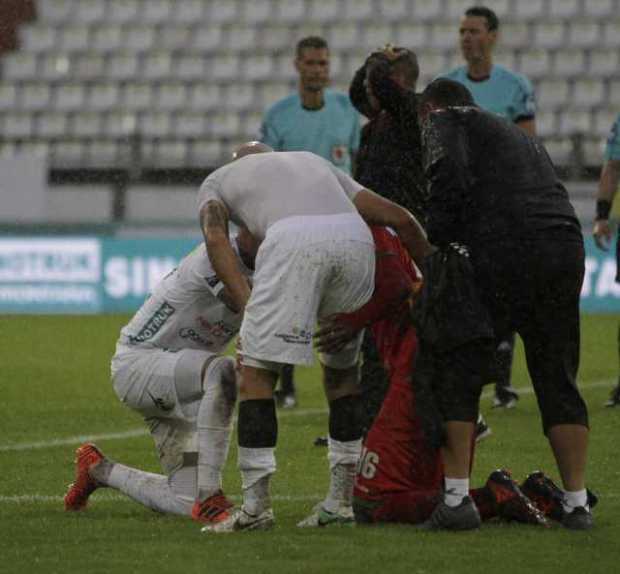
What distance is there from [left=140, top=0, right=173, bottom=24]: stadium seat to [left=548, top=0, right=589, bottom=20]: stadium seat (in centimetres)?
548

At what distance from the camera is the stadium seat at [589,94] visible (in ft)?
76.2

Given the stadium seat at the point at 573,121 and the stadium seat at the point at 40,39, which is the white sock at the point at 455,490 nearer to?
the stadium seat at the point at 573,121

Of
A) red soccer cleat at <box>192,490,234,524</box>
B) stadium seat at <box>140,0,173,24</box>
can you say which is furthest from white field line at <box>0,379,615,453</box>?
stadium seat at <box>140,0,173,24</box>

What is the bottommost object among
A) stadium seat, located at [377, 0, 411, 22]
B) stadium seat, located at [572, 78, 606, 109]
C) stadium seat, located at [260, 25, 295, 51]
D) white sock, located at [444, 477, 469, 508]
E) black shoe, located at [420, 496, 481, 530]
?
stadium seat, located at [572, 78, 606, 109]

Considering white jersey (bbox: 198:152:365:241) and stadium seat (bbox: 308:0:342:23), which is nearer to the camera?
white jersey (bbox: 198:152:365:241)

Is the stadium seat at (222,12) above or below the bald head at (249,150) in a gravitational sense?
below

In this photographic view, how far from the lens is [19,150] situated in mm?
24203

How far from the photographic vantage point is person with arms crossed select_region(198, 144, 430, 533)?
6125 mm

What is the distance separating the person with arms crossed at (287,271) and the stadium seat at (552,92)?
56.2 ft

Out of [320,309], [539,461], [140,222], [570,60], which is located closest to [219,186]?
[320,309]

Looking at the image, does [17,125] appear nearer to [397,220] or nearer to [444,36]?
[444,36]

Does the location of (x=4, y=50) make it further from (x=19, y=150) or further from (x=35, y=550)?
(x=35, y=550)

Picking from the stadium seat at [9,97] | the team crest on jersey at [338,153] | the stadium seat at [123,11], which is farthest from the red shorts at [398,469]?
the stadium seat at [123,11]

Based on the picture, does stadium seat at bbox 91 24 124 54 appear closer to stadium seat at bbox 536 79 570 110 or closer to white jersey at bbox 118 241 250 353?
stadium seat at bbox 536 79 570 110
